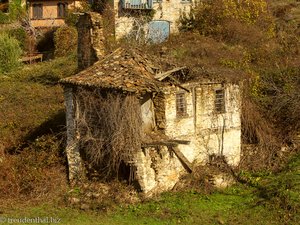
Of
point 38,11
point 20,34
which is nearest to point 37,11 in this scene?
point 38,11

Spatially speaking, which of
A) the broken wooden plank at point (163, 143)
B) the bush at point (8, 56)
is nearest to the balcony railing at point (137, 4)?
the bush at point (8, 56)

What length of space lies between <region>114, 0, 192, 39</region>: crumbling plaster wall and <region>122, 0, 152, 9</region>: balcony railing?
0.48 meters

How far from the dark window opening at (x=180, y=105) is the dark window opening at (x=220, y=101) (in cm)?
183

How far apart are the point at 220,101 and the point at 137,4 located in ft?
58.8

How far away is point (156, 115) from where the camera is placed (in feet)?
58.6

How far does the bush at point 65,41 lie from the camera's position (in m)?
37.1

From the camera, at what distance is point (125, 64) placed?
59.1 ft

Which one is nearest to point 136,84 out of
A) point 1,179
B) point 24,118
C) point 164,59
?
point 164,59

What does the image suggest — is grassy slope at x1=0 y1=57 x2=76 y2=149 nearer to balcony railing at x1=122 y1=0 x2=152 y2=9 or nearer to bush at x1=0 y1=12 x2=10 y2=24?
balcony railing at x1=122 y1=0 x2=152 y2=9

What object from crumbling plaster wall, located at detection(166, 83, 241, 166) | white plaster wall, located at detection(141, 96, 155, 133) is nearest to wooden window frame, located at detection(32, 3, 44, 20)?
crumbling plaster wall, located at detection(166, 83, 241, 166)

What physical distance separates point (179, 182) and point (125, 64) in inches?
198

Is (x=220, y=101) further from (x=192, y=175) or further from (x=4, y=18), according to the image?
(x=4, y=18)

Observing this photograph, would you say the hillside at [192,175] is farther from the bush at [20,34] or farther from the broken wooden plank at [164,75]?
the bush at [20,34]

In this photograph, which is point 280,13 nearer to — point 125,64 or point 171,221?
point 125,64
